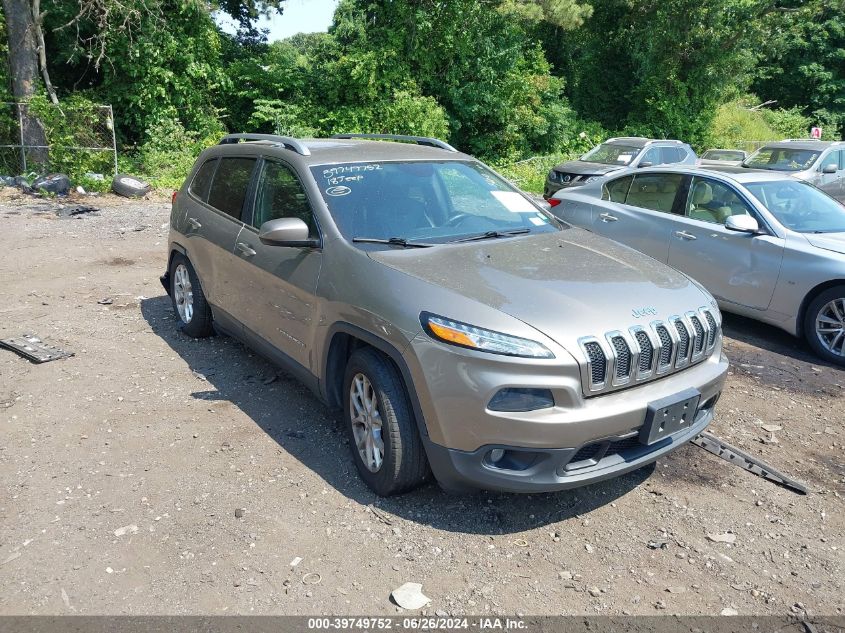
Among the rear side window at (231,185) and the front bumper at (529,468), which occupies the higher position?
the rear side window at (231,185)

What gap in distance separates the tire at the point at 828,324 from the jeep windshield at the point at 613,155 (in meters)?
10.7

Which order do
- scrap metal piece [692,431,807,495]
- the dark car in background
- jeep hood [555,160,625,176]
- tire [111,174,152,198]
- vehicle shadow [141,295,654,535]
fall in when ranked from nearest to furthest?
vehicle shadow [141,295,654,535] → scrap metal piece [692,431,807,495] → tire [111,174,152,198] → jeep hood [555,160,625,176] → the dark car in background

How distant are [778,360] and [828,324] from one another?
0.50 m

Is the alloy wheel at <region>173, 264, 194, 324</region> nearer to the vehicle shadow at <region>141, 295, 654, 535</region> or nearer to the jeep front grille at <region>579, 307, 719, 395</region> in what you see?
the vehicle shadow at <region>141, 295, 654, 535</region>

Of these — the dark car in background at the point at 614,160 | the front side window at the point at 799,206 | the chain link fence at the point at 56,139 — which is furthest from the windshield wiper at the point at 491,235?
the chain link fence at the point at 56,139

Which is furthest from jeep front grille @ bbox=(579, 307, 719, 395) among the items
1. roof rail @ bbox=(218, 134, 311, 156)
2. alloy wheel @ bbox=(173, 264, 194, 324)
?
alloy wheel @ bbox=(173, 264, 194, 324)

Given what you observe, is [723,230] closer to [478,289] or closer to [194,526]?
[478,289]

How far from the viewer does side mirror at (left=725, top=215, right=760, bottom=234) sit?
6211mm

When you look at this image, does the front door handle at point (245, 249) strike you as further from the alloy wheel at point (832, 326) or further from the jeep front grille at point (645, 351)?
the alloy wheel at point (832, 326)

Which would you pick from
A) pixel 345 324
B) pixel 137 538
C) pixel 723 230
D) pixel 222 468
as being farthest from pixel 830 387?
pixel 137 538

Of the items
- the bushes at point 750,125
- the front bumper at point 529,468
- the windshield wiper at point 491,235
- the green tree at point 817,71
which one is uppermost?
the green tree at point 817,71

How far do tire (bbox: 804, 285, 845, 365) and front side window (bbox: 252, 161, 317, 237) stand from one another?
14.4ft

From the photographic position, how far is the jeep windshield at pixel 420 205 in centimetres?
408

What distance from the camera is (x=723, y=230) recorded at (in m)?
6.54
